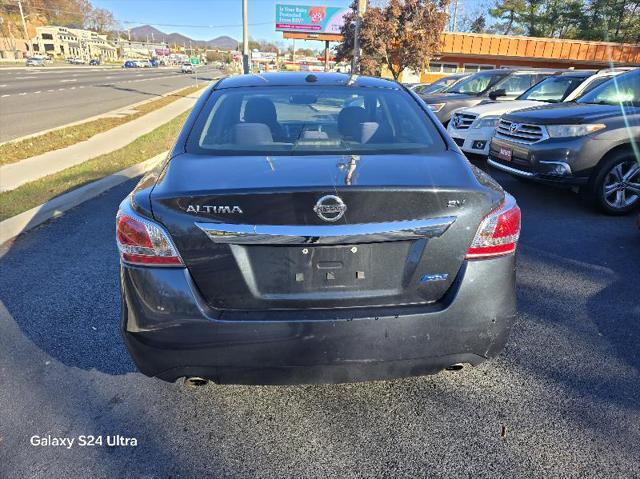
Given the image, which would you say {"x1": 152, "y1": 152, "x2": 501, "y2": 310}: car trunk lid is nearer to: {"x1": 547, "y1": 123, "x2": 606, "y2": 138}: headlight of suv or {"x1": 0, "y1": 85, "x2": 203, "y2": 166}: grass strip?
{"x1": 547, "y1": 123, "x2": 606, "y2": 138}: headlight of suv

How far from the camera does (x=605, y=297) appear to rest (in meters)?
3.73

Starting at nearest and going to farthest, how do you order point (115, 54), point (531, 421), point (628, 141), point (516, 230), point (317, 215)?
1. point (317, 215)
2. point (516, 230)
3. point (531, 421)
4. point (628, 141)
5. point (115, 54)

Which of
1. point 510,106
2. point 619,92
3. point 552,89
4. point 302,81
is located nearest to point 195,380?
point 302,81

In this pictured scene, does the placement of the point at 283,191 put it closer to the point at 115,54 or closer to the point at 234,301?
the point at 234,301

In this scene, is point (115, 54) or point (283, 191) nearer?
point (283, 191)

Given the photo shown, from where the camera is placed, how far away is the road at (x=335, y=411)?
213 cm

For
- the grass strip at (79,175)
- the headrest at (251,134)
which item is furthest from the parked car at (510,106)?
the headrest at (251,134)

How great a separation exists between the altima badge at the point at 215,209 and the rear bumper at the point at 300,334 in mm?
269

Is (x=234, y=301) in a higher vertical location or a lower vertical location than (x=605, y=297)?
higher

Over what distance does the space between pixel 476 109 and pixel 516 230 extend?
7205mm

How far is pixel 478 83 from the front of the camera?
11547 mm

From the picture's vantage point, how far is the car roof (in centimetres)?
325

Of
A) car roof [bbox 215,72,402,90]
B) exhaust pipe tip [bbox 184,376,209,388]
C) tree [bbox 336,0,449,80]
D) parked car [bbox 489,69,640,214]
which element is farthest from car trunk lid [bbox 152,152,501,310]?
tree [bbox 336,0,449,80]

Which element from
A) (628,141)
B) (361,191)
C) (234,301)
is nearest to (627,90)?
(628,141)
